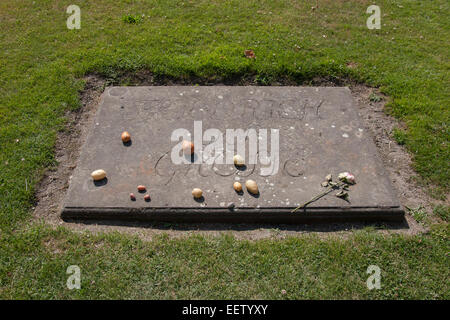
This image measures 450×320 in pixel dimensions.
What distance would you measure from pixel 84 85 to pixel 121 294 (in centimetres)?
319

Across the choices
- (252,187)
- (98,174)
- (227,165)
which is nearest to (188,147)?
(227,165)

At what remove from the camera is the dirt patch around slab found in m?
3.70

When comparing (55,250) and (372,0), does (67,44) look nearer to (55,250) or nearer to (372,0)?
(55,250)

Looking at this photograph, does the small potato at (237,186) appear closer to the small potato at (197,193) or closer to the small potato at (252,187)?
the small potato at (252,187)

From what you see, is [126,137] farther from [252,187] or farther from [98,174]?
[252,187]

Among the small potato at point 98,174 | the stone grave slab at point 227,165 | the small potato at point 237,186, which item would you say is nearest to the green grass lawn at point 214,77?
the stone grave slab at point 227,165

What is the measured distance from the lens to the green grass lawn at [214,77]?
3293mm

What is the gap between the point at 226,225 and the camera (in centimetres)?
375

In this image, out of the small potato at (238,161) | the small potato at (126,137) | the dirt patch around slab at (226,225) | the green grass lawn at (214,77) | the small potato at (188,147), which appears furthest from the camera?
the small potato at (126,137)

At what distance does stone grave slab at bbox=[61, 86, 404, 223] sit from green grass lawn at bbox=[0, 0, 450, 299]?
0.29m

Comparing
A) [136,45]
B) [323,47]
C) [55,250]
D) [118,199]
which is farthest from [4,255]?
[323,47]

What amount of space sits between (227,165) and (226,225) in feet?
2.17

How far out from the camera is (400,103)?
500cm

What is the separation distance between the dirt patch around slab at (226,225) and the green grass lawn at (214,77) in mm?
99
